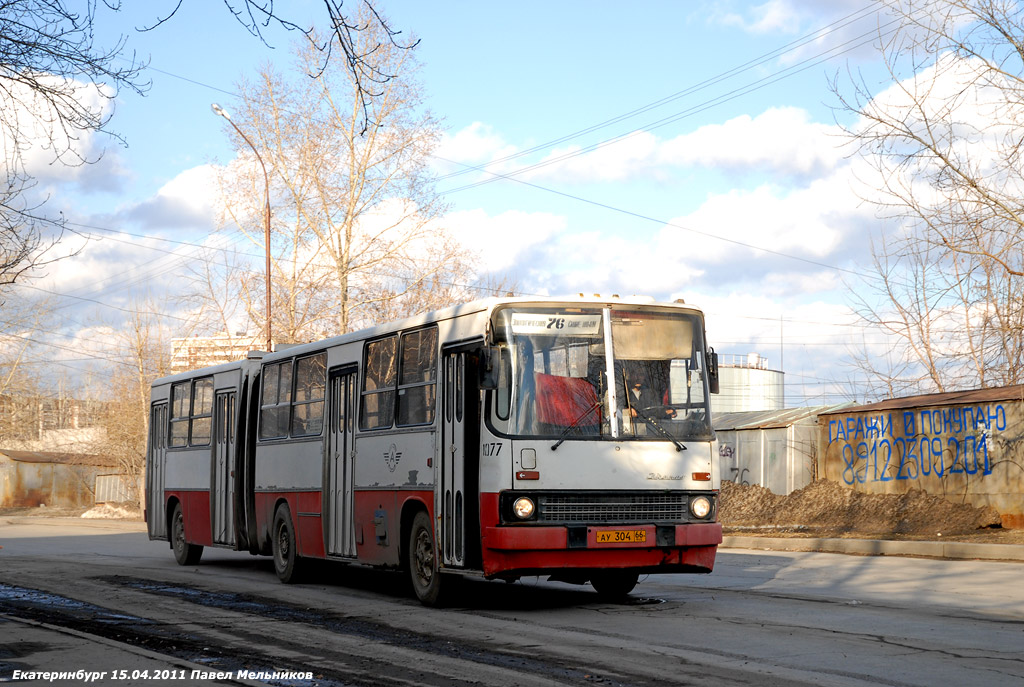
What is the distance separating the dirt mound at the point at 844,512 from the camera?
25094 millimetres

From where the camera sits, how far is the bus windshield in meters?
11.6

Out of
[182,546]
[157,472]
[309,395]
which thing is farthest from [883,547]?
[157,472]

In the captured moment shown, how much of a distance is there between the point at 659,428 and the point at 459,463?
81.9 inches

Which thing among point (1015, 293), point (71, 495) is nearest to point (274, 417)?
point (1015, 293)

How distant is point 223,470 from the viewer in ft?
61.4

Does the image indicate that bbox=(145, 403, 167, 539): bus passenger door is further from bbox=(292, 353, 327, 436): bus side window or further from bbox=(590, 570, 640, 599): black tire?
bbox=(590, 570, 640, 599): black tire

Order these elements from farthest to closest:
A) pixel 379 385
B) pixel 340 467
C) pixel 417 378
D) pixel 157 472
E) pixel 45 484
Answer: pixel 45 484 < pixel 157 472 < pixel 340 467 < pixel 379 385 < pixel 417 378

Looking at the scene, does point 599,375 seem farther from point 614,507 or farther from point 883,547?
point 883,547

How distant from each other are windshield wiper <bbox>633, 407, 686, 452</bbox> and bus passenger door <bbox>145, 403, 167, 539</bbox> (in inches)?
480

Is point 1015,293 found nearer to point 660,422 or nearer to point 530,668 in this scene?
point 660,422

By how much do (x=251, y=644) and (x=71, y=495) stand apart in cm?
5917

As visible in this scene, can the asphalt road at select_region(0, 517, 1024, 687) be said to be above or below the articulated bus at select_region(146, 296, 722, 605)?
below

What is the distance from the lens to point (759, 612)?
11.6 m

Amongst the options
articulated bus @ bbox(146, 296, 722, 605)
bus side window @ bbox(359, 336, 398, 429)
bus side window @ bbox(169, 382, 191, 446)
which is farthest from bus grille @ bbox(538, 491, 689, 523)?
bus side window @ bbox(169, 382, 191, 446)
